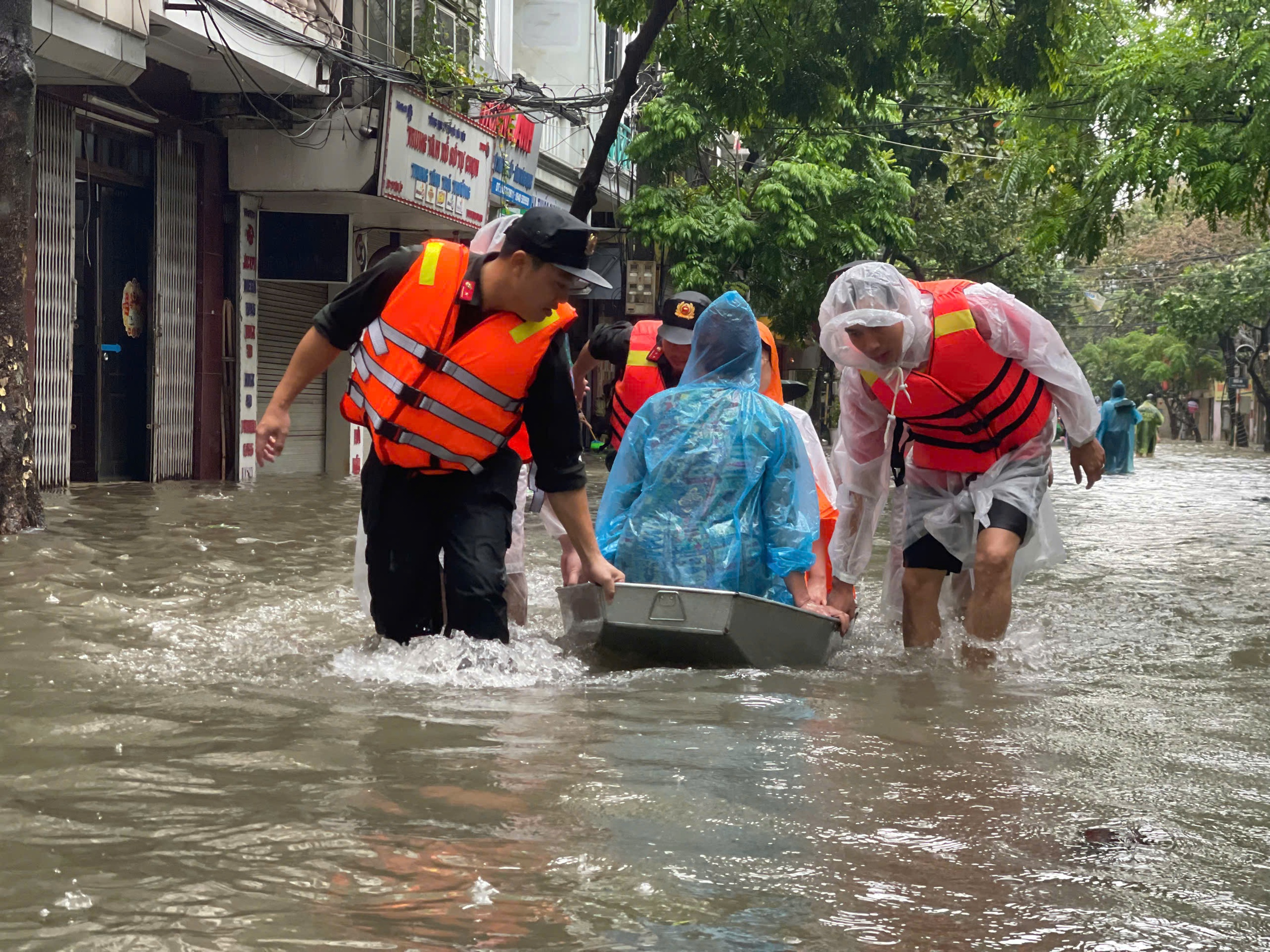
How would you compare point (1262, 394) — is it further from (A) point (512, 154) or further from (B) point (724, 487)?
(B) point (724, 487)

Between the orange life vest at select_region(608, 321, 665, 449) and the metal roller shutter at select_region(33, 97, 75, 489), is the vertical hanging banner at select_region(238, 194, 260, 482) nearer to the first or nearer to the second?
the metal roller shutter at select_region(33, 97, 75, 489)


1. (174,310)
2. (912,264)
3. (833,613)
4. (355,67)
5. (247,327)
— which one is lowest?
(833,613)

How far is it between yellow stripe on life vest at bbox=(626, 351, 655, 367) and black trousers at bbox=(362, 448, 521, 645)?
2703 millimetres

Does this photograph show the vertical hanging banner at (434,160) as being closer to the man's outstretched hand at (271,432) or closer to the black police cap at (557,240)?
the man's outstretched hand at (271,432)

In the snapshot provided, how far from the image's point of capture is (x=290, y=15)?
13.7 metres

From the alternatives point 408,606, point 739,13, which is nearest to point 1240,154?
point 739,13

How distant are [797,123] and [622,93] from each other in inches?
69.6

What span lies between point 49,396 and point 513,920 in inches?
421

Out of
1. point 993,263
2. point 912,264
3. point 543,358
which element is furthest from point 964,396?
point 993,263

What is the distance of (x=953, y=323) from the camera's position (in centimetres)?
588

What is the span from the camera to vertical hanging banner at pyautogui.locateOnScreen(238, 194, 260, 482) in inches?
611

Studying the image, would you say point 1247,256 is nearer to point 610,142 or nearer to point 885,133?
point 885,133

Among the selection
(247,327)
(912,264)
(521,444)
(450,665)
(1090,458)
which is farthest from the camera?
(912,264)

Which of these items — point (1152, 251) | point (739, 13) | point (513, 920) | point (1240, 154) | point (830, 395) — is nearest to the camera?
point (513, 920)
